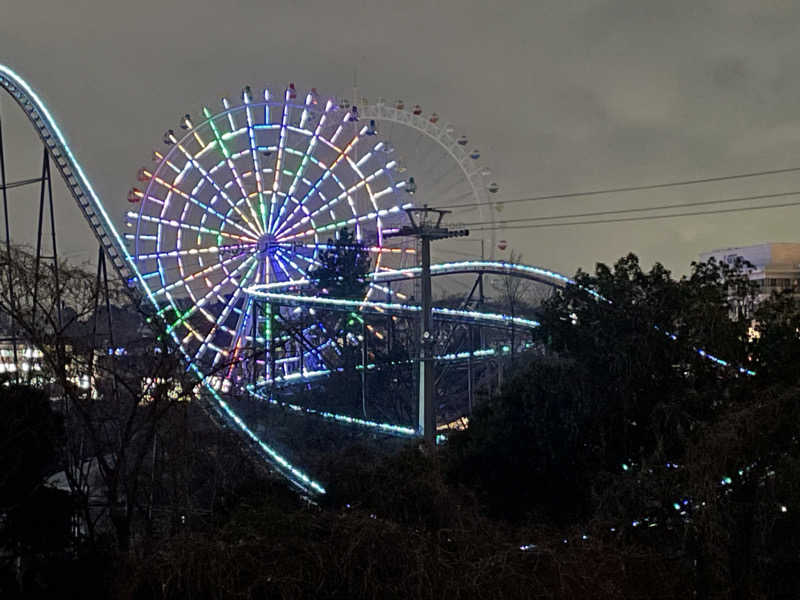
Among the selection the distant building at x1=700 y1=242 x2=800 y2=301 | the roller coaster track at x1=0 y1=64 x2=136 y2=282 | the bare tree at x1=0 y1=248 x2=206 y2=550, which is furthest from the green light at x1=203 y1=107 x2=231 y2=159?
the distant building at x1=700 y1=242 x2=800 y2=301

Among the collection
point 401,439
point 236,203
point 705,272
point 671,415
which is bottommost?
point 401,439

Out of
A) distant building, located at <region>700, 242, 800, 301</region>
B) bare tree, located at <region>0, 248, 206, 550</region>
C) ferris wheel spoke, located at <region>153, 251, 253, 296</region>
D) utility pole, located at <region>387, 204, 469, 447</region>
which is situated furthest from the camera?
distant building, located at <region>700, 242, 800, 301</region>

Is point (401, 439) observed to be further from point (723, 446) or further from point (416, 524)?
point (723, 446)

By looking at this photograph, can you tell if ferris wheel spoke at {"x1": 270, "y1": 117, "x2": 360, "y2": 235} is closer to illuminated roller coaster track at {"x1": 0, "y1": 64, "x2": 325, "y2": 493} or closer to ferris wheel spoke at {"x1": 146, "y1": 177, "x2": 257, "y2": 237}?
ferris wheel spoke at {"x1": 146, "y1": 177, "x2": 257, "y2": 237}

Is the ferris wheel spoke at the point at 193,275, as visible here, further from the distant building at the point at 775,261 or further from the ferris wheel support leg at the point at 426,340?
the distant building at the point at 775,261

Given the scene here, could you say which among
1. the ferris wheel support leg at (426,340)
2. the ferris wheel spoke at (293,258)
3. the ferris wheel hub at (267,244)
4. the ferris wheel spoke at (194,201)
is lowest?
the ferris wheel support leg at (426,340)

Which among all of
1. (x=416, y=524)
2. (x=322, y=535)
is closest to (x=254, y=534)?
(x=322, y=535)

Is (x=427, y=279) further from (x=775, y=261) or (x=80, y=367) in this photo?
(x=775, y=261)

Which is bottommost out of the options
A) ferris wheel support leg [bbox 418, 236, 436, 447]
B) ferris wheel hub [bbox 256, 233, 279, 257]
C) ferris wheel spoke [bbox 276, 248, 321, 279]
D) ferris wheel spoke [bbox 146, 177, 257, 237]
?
ferris wheel support leg [bbox 418, 236, 436, 447]

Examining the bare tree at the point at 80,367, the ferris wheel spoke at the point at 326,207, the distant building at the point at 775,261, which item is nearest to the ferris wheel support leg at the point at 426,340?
the bare tree at the point at 80,367

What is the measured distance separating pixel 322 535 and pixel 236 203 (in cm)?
2903

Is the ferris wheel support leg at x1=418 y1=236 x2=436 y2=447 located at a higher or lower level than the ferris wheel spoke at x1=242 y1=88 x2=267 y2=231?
lower

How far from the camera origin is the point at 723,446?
38.4 ft

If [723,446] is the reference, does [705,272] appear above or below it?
above
